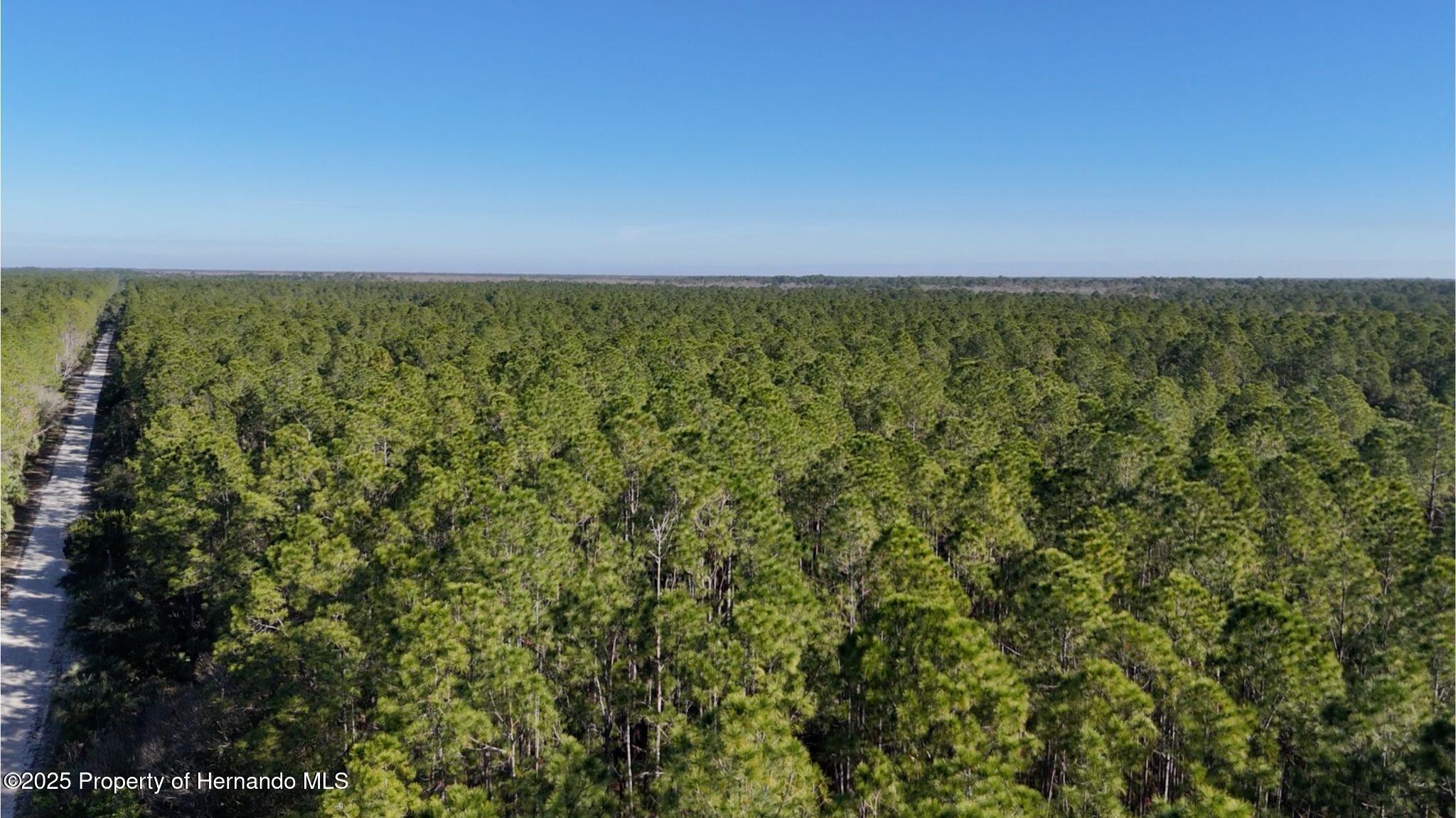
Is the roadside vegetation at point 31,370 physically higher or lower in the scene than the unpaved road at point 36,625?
higher

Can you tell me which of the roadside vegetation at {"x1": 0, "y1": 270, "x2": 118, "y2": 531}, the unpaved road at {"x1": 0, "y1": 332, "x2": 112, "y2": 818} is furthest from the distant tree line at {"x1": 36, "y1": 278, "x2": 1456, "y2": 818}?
the roadside vegetation at {"x1": 0, "y1": 270, "x2": 118, "y2": 531}

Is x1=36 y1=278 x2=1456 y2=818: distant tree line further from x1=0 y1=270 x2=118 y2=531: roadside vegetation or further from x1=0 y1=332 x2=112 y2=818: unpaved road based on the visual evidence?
x1=0 y1=270 x2=118 y2=531: roadside vegetation

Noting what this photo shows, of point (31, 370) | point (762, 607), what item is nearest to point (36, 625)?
point (31, 370)

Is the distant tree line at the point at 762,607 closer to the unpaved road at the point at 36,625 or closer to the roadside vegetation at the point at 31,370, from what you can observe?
the unpaved road at the point at 36,625

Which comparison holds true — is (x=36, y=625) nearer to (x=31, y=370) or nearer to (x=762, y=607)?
(x=31, y=370)

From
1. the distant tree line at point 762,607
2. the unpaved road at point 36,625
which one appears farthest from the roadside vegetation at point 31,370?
the distant tree line at point 762,607

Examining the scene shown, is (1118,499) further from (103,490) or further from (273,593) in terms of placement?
(103,490)

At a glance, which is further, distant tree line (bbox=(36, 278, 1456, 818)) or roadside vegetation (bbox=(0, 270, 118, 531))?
roadside vegetation (bbox=(0, 270, 118, 531))
